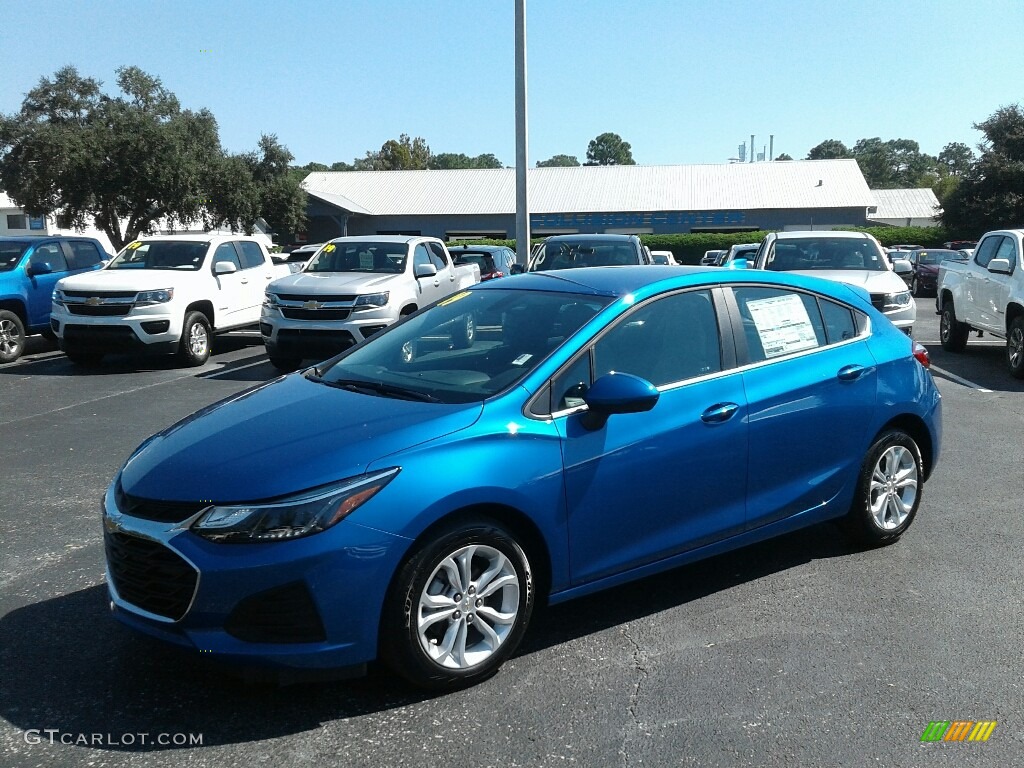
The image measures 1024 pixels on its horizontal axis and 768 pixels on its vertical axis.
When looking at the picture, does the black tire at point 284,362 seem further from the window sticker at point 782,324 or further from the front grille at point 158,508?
the front grille at point 158,508

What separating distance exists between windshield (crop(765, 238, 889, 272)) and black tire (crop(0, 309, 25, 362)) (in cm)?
1030

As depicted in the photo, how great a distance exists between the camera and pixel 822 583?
498cm

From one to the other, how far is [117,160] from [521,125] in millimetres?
25029

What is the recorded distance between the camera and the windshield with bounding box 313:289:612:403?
14.0 feet

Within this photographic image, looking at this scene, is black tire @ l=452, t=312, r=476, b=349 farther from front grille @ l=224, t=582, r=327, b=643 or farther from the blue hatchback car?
front grille @ l=224, t=582, r=327, b=643

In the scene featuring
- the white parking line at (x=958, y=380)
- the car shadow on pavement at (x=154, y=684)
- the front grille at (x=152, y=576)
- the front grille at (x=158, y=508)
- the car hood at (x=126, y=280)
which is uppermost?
the car hood at (x=126, y=280)

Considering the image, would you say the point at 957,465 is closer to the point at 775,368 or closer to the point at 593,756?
the point at 775,368

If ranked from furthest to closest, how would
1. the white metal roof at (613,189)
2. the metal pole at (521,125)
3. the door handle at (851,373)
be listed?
the white metal roof at (613,189)
the metal pole at (521,125)
the door handle at (851,373)

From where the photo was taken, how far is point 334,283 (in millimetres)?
12406

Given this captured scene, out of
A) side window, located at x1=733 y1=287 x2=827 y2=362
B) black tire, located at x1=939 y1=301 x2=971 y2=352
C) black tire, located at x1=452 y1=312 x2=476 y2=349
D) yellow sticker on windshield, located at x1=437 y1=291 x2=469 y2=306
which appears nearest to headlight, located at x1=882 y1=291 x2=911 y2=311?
black tire, located at x1=939 y1=301 x2=971 y2=352

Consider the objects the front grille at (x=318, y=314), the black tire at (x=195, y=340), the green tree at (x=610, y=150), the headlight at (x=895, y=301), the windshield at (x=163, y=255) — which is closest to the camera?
the headlight at (x=895, y=301)

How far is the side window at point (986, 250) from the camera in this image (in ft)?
44.3

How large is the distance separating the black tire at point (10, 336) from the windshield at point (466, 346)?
10468 mm

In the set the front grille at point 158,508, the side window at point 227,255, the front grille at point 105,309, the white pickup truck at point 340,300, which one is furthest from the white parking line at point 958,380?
the front grille at point 105,309
